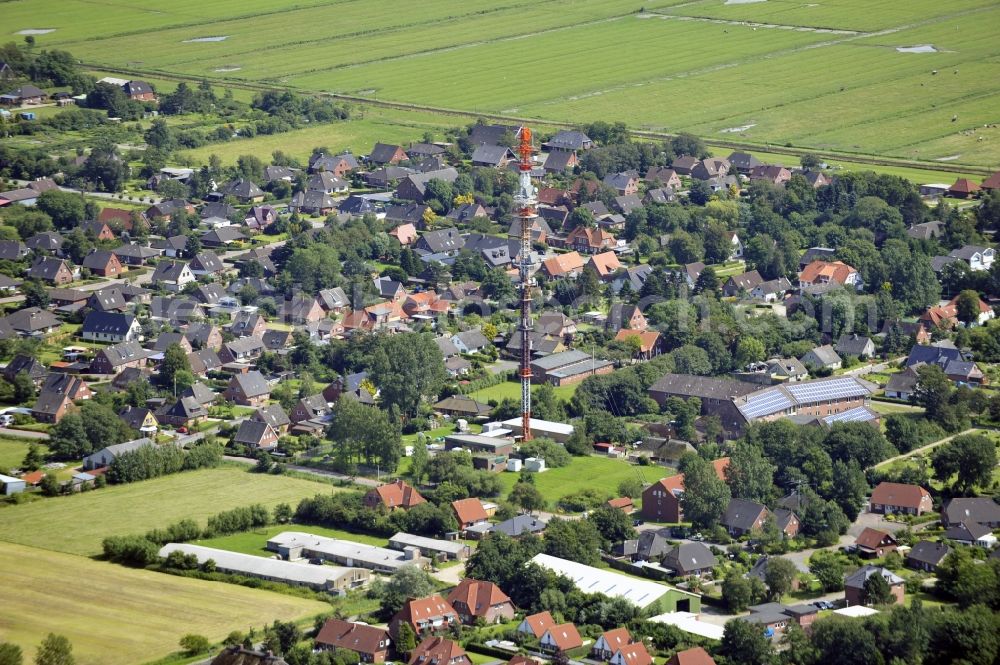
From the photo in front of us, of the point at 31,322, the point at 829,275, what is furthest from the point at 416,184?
the point at 31,322

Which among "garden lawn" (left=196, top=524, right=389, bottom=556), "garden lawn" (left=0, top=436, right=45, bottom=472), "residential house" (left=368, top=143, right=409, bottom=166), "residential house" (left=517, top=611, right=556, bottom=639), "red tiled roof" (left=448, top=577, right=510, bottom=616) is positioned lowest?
"garden lawn" (left=196, top=524, right=389, bottom=556)

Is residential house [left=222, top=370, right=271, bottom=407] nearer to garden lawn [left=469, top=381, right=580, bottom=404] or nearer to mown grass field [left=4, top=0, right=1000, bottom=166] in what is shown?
garden lawn [left=469, top=381, right=580, bottom=404]

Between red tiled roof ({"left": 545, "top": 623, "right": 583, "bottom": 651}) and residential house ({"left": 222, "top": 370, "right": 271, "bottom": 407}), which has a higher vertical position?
residential house ({"left": 222, "top": 370, "right": 271, "bottom": 407})

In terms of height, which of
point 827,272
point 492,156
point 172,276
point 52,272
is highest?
→ point 492,156

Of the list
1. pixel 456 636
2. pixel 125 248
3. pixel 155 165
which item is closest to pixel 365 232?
pixel 125 248

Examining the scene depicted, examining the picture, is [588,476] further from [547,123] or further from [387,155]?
[547,123]

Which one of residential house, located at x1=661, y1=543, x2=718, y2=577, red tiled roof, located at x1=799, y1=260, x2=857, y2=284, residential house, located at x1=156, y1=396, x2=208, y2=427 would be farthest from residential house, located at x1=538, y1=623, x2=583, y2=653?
red tiled roof, located at x1=799, y1=260, x2=857, y2=284

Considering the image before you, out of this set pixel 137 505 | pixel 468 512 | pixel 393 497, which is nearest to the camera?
pixel 468 512
